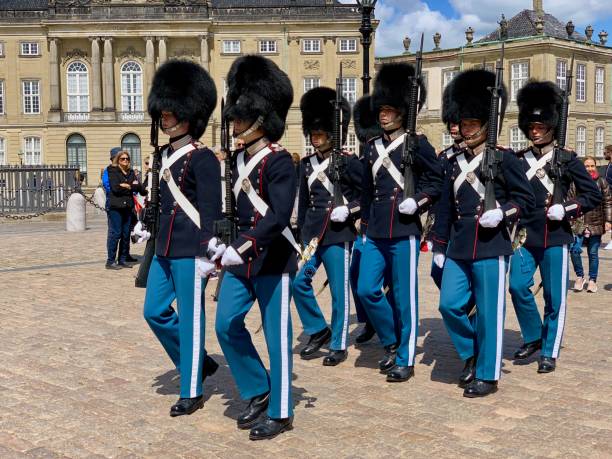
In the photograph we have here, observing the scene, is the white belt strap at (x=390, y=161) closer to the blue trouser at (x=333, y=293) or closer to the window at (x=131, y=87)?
the blue trouser at (x=333, y=293)

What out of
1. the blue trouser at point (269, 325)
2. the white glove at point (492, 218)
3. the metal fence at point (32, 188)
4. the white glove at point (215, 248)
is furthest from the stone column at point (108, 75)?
the blue trouser at point (269, 325)

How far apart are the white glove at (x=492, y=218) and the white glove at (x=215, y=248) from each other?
1.86 meters

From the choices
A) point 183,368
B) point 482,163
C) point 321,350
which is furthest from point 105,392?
point 482,163

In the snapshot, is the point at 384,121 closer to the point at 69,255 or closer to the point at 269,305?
the point at 269,305

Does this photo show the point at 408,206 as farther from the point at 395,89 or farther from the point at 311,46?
the point at 311,46

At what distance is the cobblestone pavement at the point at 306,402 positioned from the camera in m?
4.68

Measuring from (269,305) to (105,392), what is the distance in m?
1.63

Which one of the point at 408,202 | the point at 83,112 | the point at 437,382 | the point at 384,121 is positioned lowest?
the point at 437,382

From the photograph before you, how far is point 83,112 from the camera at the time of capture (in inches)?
2165

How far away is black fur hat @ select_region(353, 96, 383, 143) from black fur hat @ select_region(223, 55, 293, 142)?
2.99 meters

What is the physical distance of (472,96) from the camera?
597 centimetres

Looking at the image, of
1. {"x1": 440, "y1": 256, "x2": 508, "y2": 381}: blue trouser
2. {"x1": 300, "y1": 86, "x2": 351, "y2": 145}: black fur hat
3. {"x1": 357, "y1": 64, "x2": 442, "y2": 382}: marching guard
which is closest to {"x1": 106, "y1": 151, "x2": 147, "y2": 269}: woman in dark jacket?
{"x1": 300, "y1": 86, "x2": 351, "y2": 145}: black fur hat

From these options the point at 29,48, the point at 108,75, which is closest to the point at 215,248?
the point at 108,75

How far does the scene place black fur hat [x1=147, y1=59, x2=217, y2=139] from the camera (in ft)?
17.5
